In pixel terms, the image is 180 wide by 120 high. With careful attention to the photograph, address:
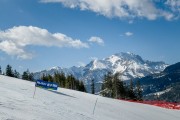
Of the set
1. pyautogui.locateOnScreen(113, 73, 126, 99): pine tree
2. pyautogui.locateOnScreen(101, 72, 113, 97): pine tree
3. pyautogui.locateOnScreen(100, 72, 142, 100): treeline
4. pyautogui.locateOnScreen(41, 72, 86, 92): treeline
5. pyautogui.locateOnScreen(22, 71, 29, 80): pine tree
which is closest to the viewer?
pyautogui.locateOnScreen(113, 73, 126, 99): pine tree

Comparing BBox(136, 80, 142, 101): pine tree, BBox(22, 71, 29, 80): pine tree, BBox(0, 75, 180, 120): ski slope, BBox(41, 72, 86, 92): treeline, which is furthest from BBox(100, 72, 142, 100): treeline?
BBox(0, 75, 180, 120): ski slope

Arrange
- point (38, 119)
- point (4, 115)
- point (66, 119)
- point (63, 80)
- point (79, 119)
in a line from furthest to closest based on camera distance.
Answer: point (63, 80) → point (79, 119) → point (66, 119) → point (38, 119) → point (4, 115)

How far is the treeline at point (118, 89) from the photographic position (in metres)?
112

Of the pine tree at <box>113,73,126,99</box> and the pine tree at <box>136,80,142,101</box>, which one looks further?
the pine tree at <box>136,80,142,101</box>

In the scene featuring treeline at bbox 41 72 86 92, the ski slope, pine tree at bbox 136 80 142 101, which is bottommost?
the ski slope

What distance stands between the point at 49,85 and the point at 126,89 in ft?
292

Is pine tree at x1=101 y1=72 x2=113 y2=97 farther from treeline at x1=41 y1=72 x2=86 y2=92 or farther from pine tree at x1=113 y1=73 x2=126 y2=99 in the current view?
treeline at x1=41 y1=72 x2=86 y2=92

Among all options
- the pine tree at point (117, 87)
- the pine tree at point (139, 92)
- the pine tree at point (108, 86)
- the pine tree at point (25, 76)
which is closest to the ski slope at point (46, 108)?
the pine tree at point (117, 87)

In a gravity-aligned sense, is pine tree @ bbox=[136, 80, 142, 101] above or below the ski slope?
above

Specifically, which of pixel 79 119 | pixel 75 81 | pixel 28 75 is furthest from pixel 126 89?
pixel 79 119

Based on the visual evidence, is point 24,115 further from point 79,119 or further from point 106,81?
point 106,81

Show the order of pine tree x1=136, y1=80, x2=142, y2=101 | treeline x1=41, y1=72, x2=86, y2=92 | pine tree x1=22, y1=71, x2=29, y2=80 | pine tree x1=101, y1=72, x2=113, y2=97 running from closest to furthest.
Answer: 1. pine tree x1=136, y1=80, x2=142, y2=101
2. pine tree x1=101, y1=72, x2=113, y2=97
3. treeline x1=41, y1=72, x2=86, y2=92
4. pine tree x1=22, y1=71, x2=29, y2=80

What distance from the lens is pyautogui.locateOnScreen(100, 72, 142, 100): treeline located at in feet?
368

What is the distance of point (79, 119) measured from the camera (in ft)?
61.0
